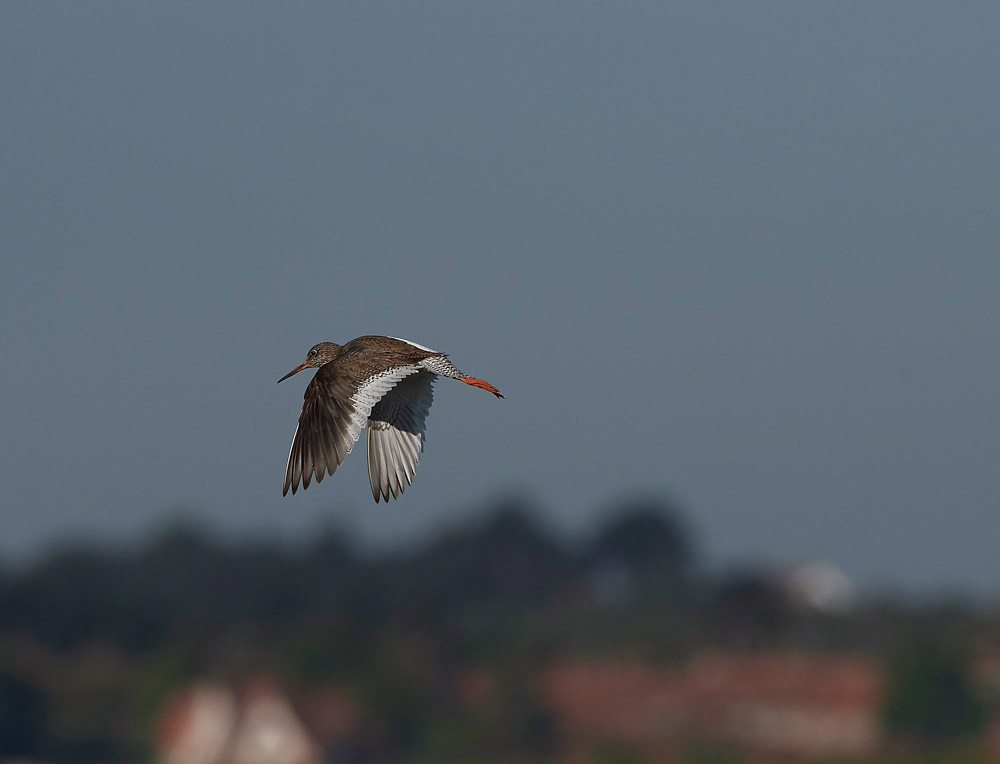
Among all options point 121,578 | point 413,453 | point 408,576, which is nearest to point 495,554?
point 408,576

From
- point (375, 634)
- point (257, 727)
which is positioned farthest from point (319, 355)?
point (375, 634)

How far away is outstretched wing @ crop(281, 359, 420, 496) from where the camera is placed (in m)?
15.4

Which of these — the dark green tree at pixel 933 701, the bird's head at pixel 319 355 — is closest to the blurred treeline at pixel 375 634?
the dark green tree at pixel 933 701

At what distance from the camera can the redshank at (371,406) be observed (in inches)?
609

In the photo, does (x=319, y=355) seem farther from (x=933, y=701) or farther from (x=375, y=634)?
(x=375, y=634)

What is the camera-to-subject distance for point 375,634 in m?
109

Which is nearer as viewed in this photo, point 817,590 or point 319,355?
point 319,355

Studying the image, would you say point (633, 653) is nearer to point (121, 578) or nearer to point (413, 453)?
point (121, 578)

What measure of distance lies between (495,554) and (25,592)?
127 feet

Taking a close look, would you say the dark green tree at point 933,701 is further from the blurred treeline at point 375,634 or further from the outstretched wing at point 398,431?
the outstretched wing at point 398,431

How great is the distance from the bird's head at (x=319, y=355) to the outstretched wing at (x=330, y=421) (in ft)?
3.61

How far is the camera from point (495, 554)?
145m

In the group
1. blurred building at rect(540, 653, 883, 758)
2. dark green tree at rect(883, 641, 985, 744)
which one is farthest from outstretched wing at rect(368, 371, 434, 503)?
dark green tree at rect(883, 641, 985, 744)

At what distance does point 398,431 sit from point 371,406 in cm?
125
